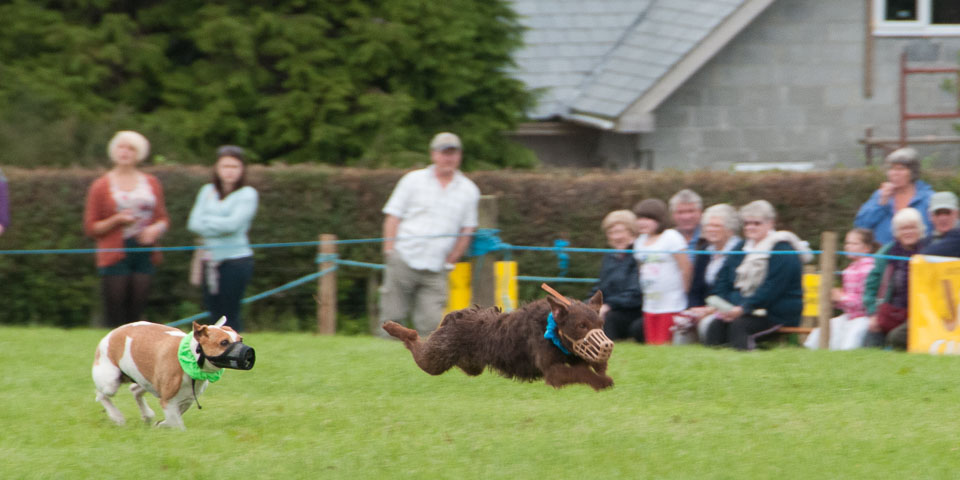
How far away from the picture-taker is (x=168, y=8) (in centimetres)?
1455

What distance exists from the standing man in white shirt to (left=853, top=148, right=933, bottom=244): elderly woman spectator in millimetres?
3713

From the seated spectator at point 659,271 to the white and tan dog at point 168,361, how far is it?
4.50 meters

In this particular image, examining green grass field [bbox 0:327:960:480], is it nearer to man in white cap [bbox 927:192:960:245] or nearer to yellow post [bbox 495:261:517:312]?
yellow post [bbox 495:261:517:312]

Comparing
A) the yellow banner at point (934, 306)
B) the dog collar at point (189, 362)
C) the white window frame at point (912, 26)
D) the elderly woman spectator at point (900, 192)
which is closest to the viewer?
the dog collar at point (189, 362)

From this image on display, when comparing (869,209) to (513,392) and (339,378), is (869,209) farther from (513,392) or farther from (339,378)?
(339,378)

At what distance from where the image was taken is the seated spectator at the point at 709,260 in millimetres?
9992

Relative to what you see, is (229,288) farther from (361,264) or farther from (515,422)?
(515,422)

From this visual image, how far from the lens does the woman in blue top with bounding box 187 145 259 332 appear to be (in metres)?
10.4

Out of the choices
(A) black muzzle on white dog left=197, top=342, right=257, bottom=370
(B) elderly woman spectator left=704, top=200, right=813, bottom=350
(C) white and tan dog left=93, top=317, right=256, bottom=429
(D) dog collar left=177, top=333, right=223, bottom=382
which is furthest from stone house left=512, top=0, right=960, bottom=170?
(A) black muzzle on white dog left=197, top=342, right=257, bottom=370

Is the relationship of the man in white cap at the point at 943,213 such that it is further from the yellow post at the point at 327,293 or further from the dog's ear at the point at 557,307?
the yellow post at the point at 327,293

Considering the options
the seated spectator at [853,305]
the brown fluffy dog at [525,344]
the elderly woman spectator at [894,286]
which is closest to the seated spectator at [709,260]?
the seated spectator at [853,305]

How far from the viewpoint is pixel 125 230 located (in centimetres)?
1053

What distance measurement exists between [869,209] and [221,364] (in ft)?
22.6

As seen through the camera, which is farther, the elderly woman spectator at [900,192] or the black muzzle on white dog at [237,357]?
the elderly woman spectator at [900,192]
